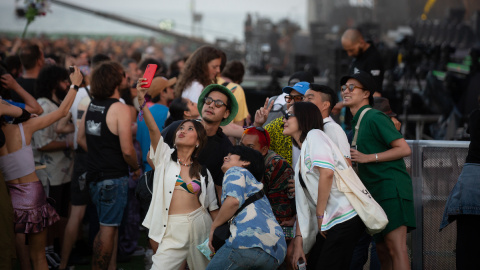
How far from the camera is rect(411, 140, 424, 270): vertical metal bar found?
4762 millimetres

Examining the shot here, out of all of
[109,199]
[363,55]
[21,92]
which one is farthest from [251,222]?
[363,55]

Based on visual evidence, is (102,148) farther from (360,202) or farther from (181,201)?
(360,202)

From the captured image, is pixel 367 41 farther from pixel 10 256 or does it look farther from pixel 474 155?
pixel 10 256

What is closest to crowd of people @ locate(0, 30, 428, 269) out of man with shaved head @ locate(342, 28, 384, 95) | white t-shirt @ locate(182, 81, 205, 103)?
white t-shirt @ locate(182, 81, 205, 103)

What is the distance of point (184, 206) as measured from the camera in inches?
159

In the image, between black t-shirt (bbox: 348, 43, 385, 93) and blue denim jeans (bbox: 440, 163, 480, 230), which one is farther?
black t-shirt (bbox: 348, 43, 385, 93)

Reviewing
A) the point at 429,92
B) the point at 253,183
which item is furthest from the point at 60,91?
the point at 429,92

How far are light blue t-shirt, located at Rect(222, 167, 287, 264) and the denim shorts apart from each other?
1.49m

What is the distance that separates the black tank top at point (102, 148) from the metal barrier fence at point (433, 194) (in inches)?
92.5

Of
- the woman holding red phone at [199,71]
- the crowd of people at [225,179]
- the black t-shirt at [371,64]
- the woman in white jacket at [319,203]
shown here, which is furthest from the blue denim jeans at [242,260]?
the black t-shirt at [371,64]

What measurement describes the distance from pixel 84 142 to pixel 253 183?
2.08 metres

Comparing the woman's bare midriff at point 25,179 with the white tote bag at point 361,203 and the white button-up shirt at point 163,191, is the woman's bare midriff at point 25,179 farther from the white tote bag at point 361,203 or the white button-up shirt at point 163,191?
the white tote bag at point 361,203

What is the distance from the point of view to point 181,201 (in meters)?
4.05

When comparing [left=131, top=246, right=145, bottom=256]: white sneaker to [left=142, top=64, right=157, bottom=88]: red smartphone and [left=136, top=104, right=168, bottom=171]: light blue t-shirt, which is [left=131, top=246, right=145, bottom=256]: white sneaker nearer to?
[left=136, top=104, right=168, bottom=171]: light blue t-shirt
